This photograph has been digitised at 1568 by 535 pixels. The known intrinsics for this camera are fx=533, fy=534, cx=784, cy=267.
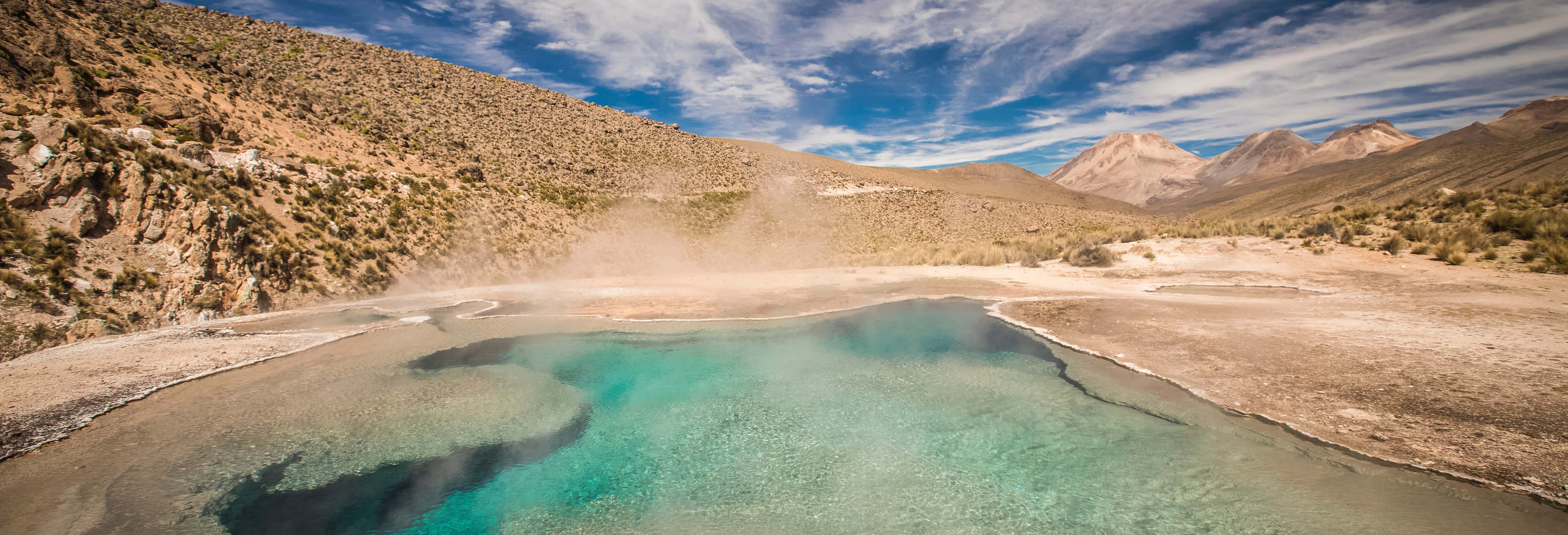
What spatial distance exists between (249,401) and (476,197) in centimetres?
1491

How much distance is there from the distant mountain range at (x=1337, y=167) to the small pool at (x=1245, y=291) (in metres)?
18.3

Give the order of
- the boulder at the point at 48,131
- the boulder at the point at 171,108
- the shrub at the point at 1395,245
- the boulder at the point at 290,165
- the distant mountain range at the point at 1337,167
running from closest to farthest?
the boulder at the point at 48,131
the shrub at the point at 1395,245
the boulder at the point at 171,108
the boulder at the point at 290,165
the distant mountain range at the point at 1337,167

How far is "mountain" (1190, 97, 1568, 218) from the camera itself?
43.9 meters

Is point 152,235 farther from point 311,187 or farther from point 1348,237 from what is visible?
point 1348,237

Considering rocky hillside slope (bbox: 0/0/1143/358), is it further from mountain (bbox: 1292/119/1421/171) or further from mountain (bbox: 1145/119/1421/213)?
mountain (bbox: 1292/119/1421/171)

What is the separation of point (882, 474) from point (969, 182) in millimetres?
65597

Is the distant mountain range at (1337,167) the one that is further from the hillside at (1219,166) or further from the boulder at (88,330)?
the boulder at (88,330)

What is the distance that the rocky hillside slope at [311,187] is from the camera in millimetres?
8141

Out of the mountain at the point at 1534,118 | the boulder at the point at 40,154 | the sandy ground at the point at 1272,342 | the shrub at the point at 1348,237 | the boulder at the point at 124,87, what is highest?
the mountain at the point at 1534,118

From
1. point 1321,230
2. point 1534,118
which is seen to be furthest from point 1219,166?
point 1321,230

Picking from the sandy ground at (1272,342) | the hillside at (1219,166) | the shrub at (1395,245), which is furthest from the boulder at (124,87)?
the hillside at (1219,166)

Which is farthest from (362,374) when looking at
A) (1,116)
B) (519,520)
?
(1,116)

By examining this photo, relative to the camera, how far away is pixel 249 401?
5246mm

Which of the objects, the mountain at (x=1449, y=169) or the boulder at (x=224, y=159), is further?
the mountain at (x=1449, y=169)
